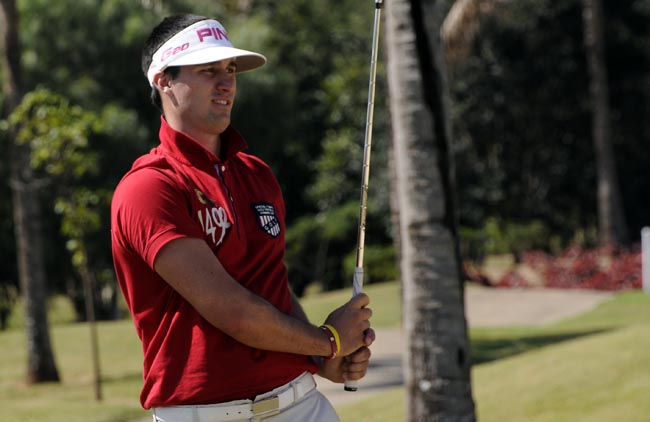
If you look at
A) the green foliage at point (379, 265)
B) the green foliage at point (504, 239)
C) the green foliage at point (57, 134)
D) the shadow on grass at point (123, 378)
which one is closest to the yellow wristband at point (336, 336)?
the green foliage at point (57, 134)

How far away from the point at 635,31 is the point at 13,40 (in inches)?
805

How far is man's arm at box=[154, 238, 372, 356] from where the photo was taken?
2.92m

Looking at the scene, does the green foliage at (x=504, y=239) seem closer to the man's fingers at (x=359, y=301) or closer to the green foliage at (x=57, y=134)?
the green foliage at (x=57, y=134)

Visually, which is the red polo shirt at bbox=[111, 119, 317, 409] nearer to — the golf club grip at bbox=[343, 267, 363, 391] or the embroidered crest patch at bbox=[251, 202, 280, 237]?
the embroidered crest patch at bbox=[251, 202, 280, 237]

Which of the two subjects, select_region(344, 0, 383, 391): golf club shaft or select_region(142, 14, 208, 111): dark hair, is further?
select_region(344, 0, 383, 391): golf club shaft

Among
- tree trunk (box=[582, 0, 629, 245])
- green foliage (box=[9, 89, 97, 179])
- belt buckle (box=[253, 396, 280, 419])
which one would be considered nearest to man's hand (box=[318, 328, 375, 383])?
belt buckle (box=[253, 396, 280, 419])

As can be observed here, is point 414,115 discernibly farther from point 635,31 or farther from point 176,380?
point 635,31

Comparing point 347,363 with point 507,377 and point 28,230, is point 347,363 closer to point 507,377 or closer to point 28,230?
point 507,377

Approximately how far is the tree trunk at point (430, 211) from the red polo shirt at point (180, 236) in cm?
421

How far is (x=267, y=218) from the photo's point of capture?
3186 mm

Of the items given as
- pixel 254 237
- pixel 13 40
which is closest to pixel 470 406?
pixel 254 237

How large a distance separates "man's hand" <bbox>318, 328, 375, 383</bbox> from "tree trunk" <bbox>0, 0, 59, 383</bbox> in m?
11.8

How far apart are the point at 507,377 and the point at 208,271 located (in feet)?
27.2

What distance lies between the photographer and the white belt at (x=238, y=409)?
3.00 m
